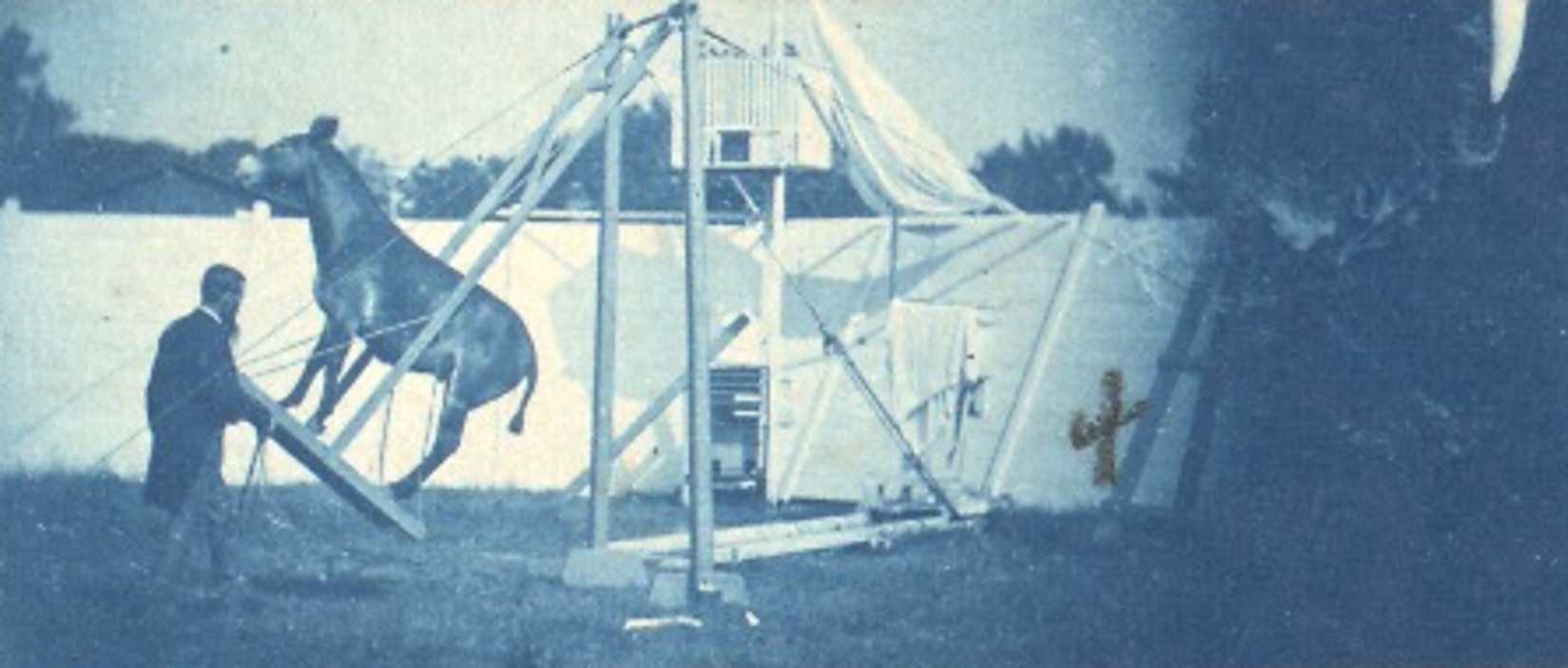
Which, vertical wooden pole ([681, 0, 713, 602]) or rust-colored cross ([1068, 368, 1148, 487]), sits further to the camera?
rust-colored cross ([1068, 368, 1148, 487])

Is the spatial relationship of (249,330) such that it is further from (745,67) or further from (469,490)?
(745,67)

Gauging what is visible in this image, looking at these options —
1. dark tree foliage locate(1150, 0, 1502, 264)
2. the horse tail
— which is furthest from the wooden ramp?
dark tree foliage locate(1150, 0, 1502, 264)

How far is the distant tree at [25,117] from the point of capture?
675cm

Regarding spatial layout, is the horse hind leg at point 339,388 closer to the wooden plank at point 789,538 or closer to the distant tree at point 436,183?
the distant tree at point 436,183

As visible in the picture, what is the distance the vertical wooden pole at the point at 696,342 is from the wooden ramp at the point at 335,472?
1.73m

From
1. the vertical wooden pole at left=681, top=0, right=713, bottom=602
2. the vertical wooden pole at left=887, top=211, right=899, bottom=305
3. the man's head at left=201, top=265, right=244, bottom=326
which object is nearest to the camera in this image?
the vertical wooden pole at left=681, top=0, right=713, bottom=602

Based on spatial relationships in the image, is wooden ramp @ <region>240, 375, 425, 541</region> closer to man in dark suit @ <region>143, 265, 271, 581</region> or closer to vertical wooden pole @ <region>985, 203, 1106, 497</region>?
man in dark suit @ <region>143, 265, 271, 581</region>

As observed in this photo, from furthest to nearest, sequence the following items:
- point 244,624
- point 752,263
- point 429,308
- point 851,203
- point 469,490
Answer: point 851,203 → point 752,263 → point 469,490 → point 429,308 → point 244,624

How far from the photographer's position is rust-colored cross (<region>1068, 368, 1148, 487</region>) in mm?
7703

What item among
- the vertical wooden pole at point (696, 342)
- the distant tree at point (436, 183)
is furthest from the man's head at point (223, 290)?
the vertical wooden pole at point (696, 342)

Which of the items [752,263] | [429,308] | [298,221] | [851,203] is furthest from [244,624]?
[851,203]

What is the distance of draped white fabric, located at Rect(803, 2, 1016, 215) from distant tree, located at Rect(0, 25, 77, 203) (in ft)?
12.7

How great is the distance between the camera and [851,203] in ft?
40.2

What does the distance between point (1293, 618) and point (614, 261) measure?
363 centimetres
